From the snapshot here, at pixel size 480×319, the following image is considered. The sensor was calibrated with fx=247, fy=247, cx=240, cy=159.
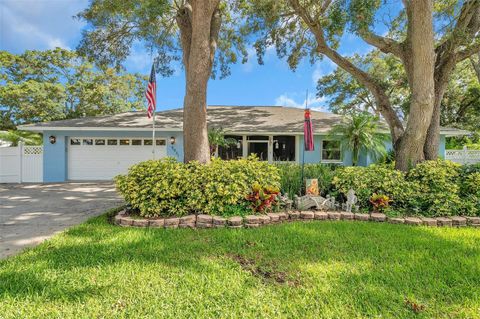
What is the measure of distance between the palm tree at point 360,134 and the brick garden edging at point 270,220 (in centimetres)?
549

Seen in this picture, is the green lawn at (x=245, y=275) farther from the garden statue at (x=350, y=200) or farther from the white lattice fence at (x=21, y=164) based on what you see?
the white lattice fence at (x=21, y=164)

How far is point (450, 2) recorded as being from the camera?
25.6 feet

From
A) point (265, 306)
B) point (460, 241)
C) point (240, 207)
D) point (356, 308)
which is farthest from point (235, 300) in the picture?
point (460, 241)

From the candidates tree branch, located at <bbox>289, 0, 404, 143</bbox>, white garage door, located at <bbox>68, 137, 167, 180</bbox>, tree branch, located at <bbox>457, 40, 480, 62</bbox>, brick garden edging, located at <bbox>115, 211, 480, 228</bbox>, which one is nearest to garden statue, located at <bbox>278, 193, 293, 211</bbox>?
brick garden edging, located at <bbox>115, 211, 480, 228</bbox>

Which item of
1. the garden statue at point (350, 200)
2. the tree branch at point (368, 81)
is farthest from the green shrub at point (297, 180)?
the tree branch at point (368, 81)

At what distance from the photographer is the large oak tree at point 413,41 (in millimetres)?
5926

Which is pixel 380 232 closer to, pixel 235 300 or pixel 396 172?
pixel 396 172

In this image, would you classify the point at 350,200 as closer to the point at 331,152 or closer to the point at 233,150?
the point at 331,152

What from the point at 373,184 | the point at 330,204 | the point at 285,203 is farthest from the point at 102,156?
the point at 373,184

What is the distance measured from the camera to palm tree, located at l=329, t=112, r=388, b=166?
33.0 ft

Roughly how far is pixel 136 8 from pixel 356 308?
9412 mm

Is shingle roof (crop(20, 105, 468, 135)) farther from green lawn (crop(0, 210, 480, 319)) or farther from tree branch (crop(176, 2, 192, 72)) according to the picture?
green lawn (crop(0, 210, 480, 319))

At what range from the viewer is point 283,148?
1343 centimetres

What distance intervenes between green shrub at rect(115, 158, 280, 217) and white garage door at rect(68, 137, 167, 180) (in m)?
7.17
